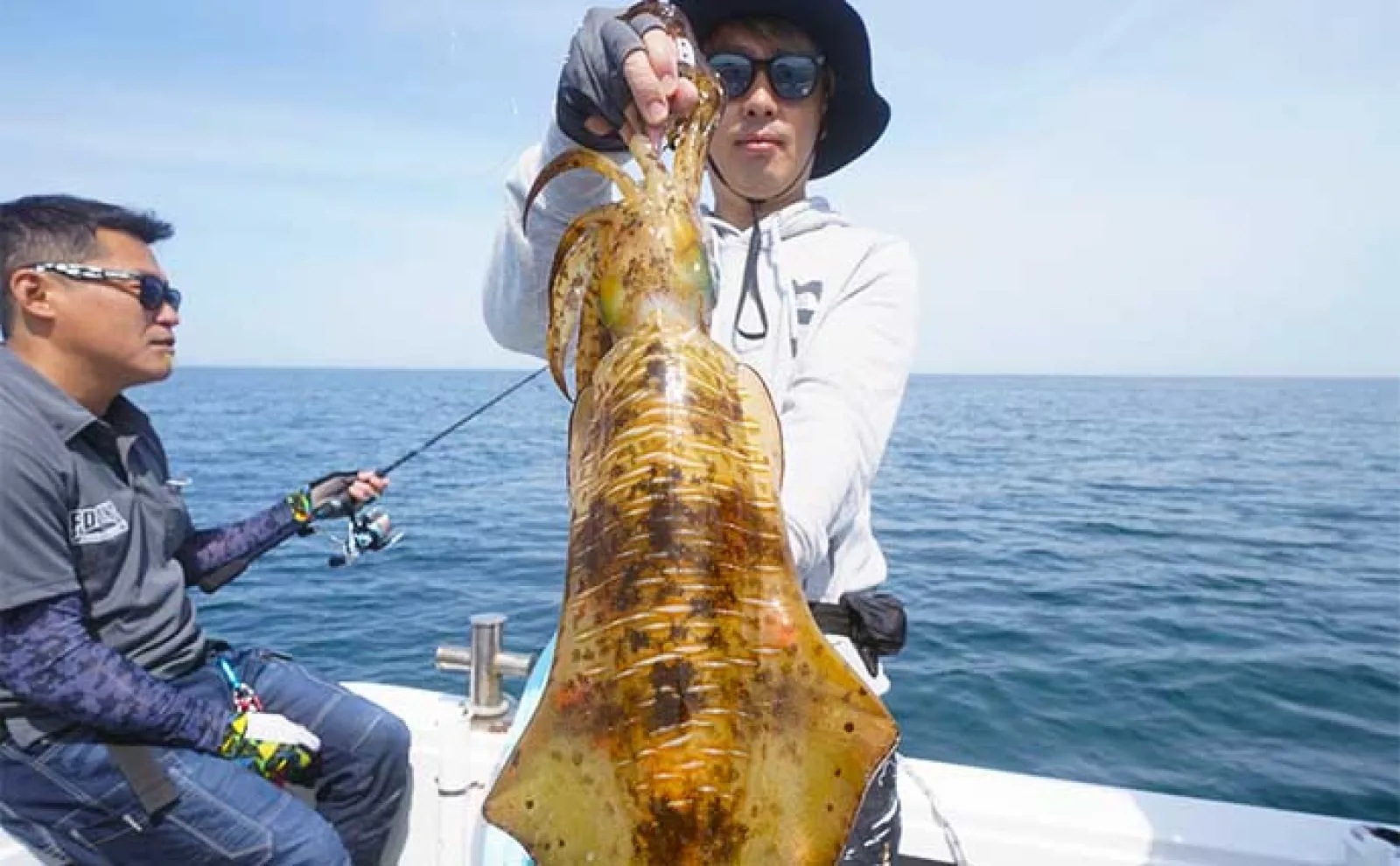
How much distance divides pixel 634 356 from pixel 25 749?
376 centimetres

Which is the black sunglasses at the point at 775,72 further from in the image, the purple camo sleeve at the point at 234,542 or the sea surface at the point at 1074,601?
the sea surface at the point at 1074,601

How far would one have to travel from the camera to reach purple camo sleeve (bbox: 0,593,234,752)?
11.6ft

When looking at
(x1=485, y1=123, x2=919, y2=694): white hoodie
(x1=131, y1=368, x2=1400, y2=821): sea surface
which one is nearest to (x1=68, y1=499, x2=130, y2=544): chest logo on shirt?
(x1=485, y1=123, x2=919, y2=694): white hoodie

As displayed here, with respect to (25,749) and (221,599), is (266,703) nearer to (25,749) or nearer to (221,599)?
(25,749)

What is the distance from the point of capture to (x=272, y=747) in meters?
4.22

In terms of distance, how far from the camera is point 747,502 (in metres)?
1.58

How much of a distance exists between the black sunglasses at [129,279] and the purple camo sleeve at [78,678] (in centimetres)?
163

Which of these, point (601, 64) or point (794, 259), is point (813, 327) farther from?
point (601, 64)

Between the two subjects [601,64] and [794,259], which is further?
[794,259]

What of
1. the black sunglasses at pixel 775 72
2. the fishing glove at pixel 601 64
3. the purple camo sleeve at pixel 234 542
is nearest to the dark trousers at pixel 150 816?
the purple camo sleeve at pixel 234 542

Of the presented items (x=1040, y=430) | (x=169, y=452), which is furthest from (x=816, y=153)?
(x=1040, y=430)

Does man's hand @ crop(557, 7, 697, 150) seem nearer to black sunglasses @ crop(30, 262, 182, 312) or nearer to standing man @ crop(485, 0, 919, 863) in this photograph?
standing man @ crop(485, 0, 919, 863)

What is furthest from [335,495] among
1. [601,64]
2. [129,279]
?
[601,64]

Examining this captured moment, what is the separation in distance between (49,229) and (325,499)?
239cm
